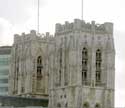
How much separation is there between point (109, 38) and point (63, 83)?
354 inches

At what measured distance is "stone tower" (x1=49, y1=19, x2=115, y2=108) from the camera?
5497 inches

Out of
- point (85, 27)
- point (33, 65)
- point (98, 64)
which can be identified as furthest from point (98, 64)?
point (33, 65)

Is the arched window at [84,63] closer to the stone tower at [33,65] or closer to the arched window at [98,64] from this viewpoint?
the arched window at [98,64]

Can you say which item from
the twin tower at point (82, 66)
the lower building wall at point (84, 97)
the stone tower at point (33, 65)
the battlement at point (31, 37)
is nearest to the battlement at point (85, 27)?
the twin tower at point (82, 66)

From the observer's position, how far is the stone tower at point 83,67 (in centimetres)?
13962

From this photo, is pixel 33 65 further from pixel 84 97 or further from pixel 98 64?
pixel 84 97

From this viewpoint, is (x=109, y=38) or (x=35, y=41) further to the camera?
(x=35, y=41)

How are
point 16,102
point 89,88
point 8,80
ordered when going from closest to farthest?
point 89,88, point 16,102, point 8,80

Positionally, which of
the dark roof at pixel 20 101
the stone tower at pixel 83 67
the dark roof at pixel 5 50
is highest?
the dark roof at pixel 5 50

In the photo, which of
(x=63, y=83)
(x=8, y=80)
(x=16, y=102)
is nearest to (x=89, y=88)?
(x=63, y=83)

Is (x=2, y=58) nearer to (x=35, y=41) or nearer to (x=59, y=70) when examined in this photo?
(x=35, y=41)

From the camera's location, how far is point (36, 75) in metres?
157

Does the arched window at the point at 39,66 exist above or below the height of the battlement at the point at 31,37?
below

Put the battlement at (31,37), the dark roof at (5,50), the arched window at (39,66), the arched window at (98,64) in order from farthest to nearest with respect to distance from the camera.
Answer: the dark roof at (5,50), the arched window at (39,66), the battlement at (31,37), the arched window at (98,64)
